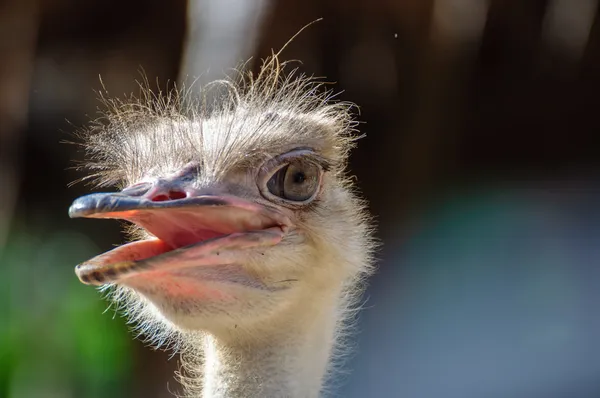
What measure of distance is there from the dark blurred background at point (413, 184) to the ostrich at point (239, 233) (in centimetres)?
178

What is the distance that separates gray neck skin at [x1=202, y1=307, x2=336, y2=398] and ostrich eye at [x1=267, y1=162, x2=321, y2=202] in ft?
0.89

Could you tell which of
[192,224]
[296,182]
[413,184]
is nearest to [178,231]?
[192,224]

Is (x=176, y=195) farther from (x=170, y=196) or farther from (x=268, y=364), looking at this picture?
(x=268, y=364)

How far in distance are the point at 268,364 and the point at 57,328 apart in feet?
8.81

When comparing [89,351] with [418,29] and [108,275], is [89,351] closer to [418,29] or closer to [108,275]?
[418,29]

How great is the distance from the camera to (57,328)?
410 cm

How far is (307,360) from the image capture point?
5.79 ft

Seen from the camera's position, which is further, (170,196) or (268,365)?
(268,365)

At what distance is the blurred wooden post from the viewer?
12.9ft

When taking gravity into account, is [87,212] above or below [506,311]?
below

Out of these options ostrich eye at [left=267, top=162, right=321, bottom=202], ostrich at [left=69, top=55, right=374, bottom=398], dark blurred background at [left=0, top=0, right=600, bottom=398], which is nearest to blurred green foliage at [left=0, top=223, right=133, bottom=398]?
dark blurred background at [left=0, top=0, right=600, bottom=398]

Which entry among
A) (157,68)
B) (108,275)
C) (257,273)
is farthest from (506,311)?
(108,275)

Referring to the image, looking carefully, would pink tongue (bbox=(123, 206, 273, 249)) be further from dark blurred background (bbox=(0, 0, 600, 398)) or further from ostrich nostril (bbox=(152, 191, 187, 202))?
dark blurred background (bbox=(0, 0, 600, 398))

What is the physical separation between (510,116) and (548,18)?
0.51 meters
